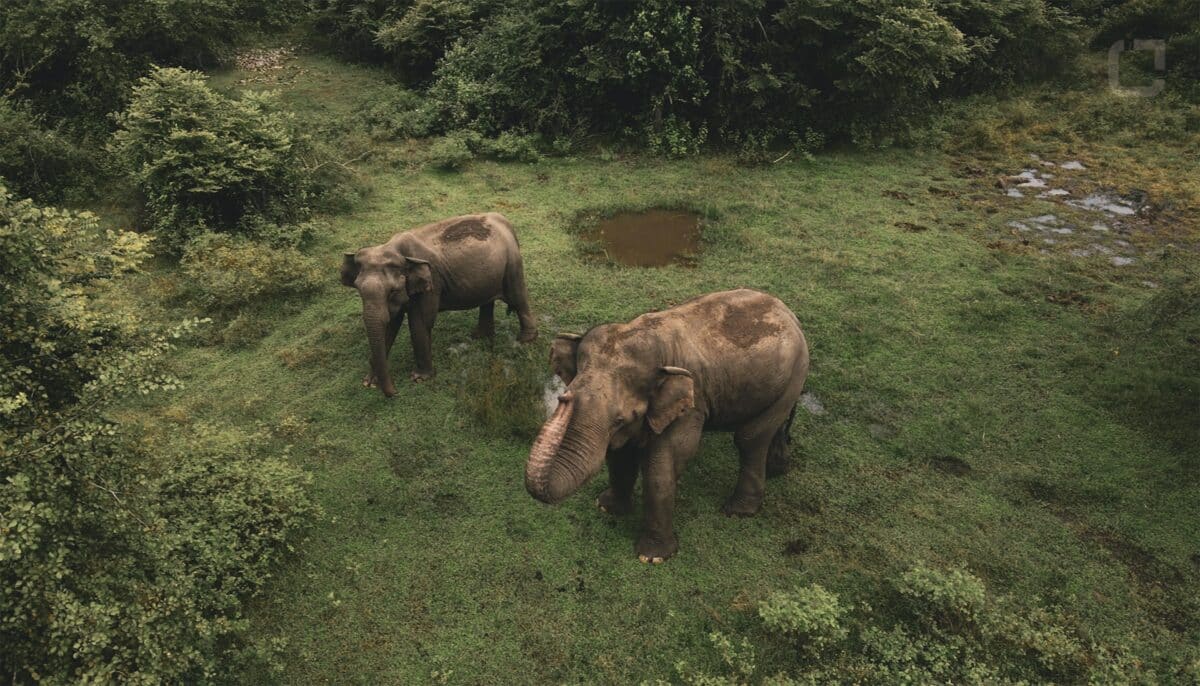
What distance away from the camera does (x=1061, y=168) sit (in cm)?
1380

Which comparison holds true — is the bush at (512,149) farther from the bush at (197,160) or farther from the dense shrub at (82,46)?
the dense shrub at (82,46)

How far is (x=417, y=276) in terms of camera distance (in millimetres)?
7691

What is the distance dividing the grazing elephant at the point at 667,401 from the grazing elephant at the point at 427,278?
2.79m

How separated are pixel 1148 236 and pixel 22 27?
842 inches

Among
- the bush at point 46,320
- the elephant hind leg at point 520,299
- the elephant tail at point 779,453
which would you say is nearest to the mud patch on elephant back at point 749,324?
the elephant tail at point 779,453

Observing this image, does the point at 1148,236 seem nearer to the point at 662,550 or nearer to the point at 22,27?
the point at 662,550

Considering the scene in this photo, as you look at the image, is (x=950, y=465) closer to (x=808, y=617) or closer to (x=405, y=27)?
(x=808, y=617)

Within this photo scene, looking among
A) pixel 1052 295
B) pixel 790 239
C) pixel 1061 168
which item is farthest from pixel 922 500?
pixel 1061 168

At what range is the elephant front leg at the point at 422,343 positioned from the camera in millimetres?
7996

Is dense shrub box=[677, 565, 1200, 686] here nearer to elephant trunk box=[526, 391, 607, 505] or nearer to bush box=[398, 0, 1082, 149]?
elephant trunk box=[526, 391, 607, 505]

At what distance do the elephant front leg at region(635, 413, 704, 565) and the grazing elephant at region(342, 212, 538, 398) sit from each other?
11.4 feet

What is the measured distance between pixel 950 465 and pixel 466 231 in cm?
590

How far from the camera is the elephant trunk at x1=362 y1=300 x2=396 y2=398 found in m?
7.36

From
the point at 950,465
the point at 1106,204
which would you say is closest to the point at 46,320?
the point at 950,465
